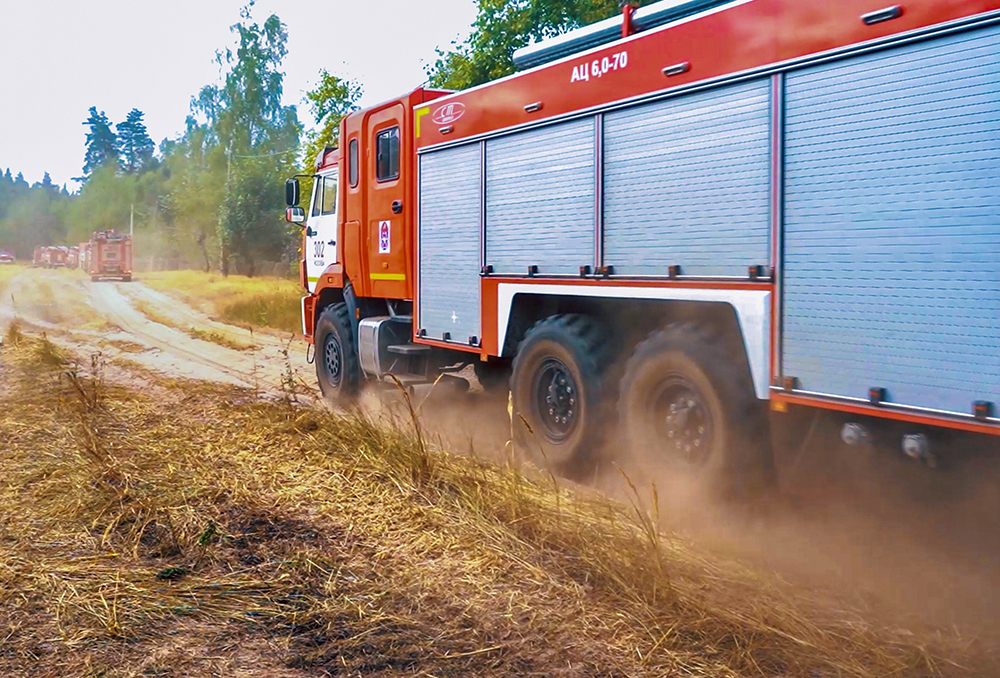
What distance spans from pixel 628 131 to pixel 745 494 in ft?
7.97

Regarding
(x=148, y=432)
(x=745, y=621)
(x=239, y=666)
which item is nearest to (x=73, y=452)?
(x=148, y=432)

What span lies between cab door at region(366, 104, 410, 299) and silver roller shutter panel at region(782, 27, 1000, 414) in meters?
5.04

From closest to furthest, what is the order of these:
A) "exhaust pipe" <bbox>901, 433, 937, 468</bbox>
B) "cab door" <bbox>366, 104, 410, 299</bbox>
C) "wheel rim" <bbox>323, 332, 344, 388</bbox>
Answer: "exhaust pipe" <bbox>901, 433, 937, 468</bbox> < "cab door" <bbox>366, 104, 410, 299</bbox> < "wheel rim" <bbox>323, 332, 344, 388</bbox>

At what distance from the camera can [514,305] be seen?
7914 millimetres

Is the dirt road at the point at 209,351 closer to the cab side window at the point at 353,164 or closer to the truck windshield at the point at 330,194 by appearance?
the truck windshield at the point at 330,194

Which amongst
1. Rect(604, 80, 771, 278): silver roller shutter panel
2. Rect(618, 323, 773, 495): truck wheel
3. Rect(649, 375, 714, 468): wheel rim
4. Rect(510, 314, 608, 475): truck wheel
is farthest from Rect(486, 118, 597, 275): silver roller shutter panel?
Rect(649, 375, 714, 468): wheel rim

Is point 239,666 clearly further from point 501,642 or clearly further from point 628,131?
point 628,131

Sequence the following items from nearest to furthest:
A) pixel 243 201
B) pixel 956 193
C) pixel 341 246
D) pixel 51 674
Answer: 1. pixel 51 674
2. pixel 956 193
3. pixel 341 246
4. pixel 243 201

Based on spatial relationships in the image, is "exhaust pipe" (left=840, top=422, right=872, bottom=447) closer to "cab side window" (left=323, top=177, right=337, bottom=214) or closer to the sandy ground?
the sandy ground

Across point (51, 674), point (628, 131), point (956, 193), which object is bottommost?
point (51, 674)

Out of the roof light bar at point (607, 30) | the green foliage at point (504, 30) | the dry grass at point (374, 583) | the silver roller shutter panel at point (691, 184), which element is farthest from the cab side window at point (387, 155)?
the green foliage at point (504, 30)

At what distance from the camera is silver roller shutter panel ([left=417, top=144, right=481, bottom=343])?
27.8ft

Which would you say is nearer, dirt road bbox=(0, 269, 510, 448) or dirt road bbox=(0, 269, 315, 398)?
dirt road bbox=(0, 269, 510, 448)

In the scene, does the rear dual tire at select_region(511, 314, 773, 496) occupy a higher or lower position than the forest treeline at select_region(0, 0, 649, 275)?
lower
